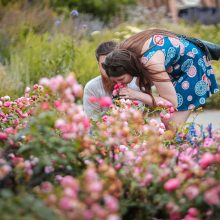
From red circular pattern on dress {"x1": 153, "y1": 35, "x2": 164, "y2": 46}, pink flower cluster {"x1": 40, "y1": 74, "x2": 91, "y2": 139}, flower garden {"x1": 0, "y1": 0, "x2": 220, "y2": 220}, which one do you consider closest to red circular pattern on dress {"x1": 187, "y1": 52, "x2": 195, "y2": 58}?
red circular pattern on dress {"x1": 153, "y1": 35, "x2": 164, "y2": 46}

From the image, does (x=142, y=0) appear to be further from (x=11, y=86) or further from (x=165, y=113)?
(x=165, y=113)

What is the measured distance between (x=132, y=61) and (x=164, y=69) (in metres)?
0.25

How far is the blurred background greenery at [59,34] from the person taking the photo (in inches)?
298

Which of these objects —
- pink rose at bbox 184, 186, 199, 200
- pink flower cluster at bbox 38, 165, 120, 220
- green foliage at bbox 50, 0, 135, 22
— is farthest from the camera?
green foliage at bbox 50, 0, 135, 22

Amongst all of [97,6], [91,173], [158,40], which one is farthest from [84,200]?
[97,6]

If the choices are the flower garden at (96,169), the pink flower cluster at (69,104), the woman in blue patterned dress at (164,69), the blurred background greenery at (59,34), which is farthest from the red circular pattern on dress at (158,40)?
the blurred background greenery at (59,34)

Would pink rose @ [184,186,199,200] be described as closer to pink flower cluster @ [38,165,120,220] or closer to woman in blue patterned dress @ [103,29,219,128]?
pink flower cluster @ [38,165,120,220]

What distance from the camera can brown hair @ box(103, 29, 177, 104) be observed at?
12.9 ft

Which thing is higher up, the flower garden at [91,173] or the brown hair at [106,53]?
the flower garden at [91,173]

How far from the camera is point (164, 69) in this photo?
13.5 ft

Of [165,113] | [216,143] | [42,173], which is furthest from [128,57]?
[42,173]

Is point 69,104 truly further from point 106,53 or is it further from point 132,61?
point 106,53

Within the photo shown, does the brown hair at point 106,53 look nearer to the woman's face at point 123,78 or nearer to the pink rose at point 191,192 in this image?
the woman's face at point 123,78

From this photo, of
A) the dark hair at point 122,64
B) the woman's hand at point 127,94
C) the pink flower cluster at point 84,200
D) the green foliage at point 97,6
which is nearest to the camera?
the pink flower cluster at point 84,200
